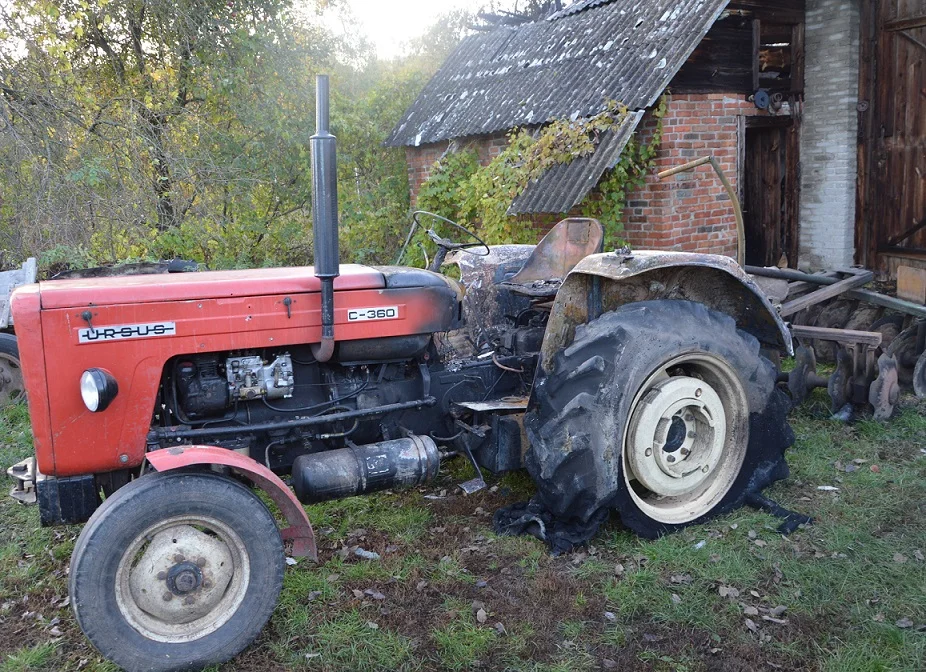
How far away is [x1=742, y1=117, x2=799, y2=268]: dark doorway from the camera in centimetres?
811

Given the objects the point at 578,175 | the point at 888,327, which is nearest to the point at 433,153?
the point at 578,175

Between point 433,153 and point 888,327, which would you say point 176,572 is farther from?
point 433,153

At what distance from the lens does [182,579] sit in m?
2.76

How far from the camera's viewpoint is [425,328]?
3555mm

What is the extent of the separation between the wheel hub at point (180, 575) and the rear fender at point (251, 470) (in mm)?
230

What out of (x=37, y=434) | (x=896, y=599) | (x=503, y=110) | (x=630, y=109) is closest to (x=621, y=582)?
(x=896, y=599)

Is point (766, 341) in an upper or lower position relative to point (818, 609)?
upper

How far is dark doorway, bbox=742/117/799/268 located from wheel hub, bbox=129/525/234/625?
6514 mm

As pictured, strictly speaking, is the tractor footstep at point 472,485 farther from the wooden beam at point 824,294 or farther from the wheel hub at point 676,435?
the wooden beam at point 824,294

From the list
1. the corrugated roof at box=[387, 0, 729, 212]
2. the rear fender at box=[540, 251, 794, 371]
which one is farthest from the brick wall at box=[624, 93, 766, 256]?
the rear fender at box=[540, 251, 794, 371]

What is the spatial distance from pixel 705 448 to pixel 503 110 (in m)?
5.53

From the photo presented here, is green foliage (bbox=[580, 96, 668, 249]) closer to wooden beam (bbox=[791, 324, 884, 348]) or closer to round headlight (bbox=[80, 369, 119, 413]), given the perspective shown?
wooden beam (bbox=[791, 324, 884, 348])

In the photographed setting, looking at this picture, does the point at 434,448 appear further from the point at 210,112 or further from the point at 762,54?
the point at 210,112

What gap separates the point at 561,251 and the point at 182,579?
8.21 ft
